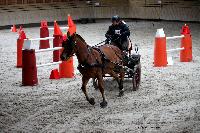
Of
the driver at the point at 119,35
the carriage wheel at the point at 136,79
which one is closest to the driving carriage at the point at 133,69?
the carriage wheel at the point at 136,79

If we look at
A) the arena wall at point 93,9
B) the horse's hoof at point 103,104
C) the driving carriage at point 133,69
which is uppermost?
the arena wall at point 93,9

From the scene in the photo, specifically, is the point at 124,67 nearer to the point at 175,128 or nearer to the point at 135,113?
the point at 135,113

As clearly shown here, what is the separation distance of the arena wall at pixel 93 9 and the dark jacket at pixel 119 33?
19.6 meters

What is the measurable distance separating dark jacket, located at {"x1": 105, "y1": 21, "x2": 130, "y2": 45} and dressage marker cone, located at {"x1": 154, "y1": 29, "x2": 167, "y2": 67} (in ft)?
9.21

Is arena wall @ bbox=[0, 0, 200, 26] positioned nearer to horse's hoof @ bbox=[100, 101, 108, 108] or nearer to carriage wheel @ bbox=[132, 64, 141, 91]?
carriage wheel @ bbox=[132, 64, 141, 91]

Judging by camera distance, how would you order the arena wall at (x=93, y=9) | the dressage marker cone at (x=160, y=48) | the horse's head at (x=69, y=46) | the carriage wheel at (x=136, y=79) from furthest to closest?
the arena wall at (x=93, y=9) < the dressage marker cone at (x=160, y=48) < the carriage wheel at (x=136, y=79) < the horse's head at (x=69, y=46)

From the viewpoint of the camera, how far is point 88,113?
35.2 feet

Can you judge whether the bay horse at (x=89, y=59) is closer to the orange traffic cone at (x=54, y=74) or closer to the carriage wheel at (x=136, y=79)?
the carriage wheel at (x=136, y=79)

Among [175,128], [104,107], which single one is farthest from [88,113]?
[175,128]

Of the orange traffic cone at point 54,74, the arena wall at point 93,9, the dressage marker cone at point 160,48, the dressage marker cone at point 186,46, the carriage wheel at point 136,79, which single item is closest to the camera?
the carriage wheel at point 136,79

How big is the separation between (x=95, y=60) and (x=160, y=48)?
5311 millimetres

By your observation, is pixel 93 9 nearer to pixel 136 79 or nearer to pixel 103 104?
pixel 136 79

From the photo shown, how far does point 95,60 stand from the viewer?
36.9 ft

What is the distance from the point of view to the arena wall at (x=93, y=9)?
3325 cm
